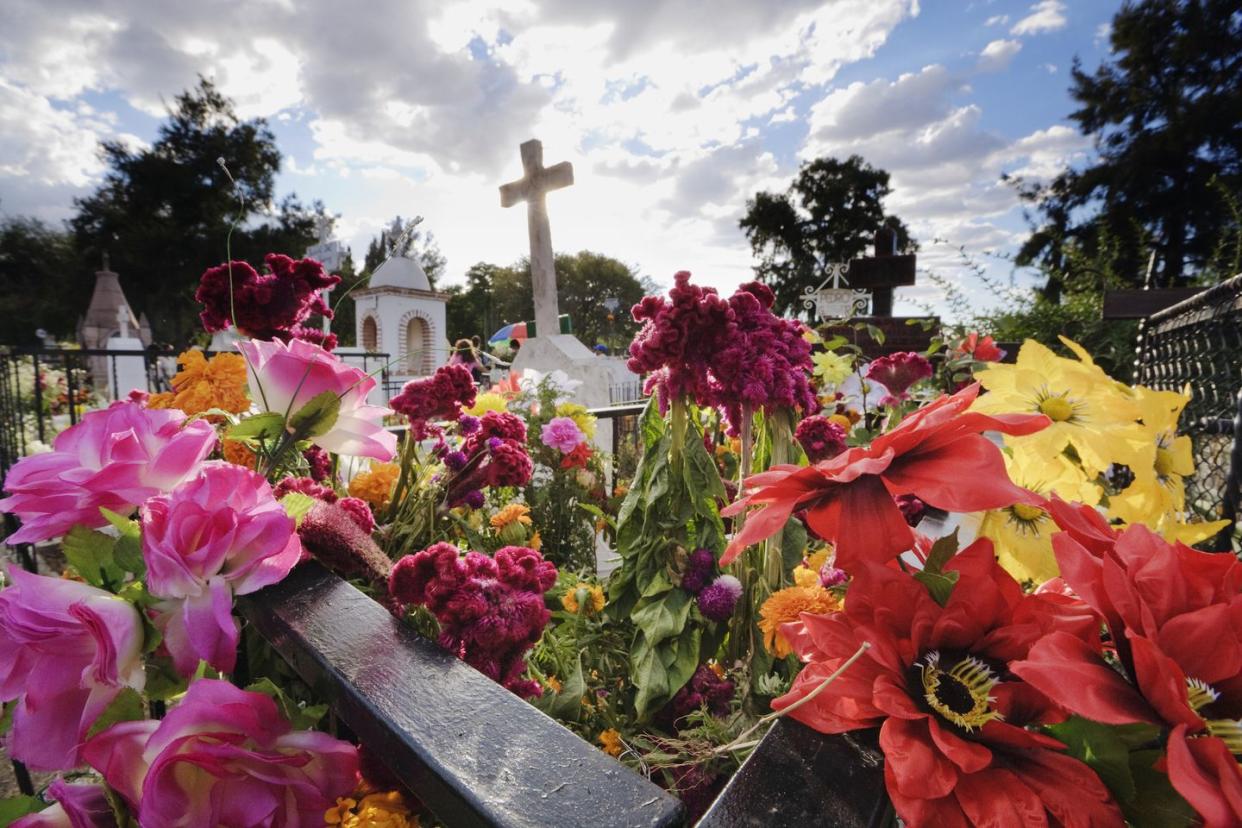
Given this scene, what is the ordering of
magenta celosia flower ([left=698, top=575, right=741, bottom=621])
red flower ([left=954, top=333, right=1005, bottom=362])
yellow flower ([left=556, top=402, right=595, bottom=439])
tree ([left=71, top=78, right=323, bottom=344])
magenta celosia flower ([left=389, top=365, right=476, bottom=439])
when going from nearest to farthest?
magenta celosia flower ([left=698, top=575, right=741, bottom=621])
magenta celosia flower ([left=389, top=365, right=476, bottom=439])
red flower ([left=954, top=333, right=1005, bottom=362])
yellow flower ([left=556, top=402, right=595, bottom=439])
tree ([left=71, top=78, right=323, bottom=344])

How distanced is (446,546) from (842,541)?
0.58 meters

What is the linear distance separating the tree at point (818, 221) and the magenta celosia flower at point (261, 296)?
102 ft

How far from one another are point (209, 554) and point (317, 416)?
351mm

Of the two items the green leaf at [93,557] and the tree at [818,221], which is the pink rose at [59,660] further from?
the tree at [818,221]

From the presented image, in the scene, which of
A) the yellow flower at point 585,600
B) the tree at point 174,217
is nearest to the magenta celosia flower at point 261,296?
the yellow flower at point 585,600

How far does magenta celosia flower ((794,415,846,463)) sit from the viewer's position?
1.36 metres

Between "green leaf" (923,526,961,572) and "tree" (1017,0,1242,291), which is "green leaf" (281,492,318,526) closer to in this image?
"green leaf" (923,526,961,572)

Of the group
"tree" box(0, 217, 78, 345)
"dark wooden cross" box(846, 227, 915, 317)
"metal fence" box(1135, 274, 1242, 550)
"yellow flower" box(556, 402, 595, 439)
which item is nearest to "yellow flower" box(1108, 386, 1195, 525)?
"metal fence" box(1135, 274, 1242, 550)

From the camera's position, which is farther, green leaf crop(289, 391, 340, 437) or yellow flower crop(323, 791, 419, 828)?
green leaf crop(289, 391, 340, 437)

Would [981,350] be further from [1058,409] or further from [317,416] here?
[317,416]

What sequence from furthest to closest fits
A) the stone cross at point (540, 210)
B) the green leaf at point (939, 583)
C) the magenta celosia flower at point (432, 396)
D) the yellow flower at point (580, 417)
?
1. the stone cross at point (540, 210)
2. the yellow flower at point (580, 417)
3. the magenta celosia flower at point (432, 396)
4. the green leaf at point (939, 583)

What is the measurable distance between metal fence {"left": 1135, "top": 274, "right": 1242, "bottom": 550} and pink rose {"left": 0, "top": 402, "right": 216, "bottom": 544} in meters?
1.44

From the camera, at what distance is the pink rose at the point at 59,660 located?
21.7 inches

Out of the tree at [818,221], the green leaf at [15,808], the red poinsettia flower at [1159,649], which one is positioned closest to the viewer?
the red poinsettia flower at [1159,649]
